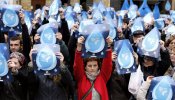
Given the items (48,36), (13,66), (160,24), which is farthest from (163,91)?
(160,24)

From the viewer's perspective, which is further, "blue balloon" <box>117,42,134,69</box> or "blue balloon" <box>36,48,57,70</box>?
"blue balloon" <box>117,42,134,69</box>

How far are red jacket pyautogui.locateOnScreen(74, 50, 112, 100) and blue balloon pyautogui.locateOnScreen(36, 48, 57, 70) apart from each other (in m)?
0.45

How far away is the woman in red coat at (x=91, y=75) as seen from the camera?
16.8ft

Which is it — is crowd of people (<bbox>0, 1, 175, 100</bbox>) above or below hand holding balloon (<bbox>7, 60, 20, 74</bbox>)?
below

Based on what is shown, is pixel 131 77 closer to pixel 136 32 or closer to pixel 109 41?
pixel 109 41

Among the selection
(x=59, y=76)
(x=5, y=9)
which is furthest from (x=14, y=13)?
(x=59, y=76)

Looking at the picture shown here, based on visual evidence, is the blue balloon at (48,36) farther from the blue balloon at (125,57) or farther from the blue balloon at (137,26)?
the blue balloon at (137,26)

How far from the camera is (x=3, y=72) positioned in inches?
184

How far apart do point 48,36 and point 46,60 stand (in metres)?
1.14

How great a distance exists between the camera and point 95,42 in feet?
16.4

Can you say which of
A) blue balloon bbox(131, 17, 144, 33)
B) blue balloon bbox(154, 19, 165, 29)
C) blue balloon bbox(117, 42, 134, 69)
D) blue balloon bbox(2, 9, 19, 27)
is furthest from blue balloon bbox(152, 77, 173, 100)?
blue balloon bbox(154, 19, 165, 29)

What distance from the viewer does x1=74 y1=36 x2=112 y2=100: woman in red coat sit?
5.12 m

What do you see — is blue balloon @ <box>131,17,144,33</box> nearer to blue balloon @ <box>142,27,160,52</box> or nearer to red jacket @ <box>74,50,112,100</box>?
blue balloon @ <box>142,27,160,52</box>

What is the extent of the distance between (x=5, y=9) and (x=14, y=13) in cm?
14
